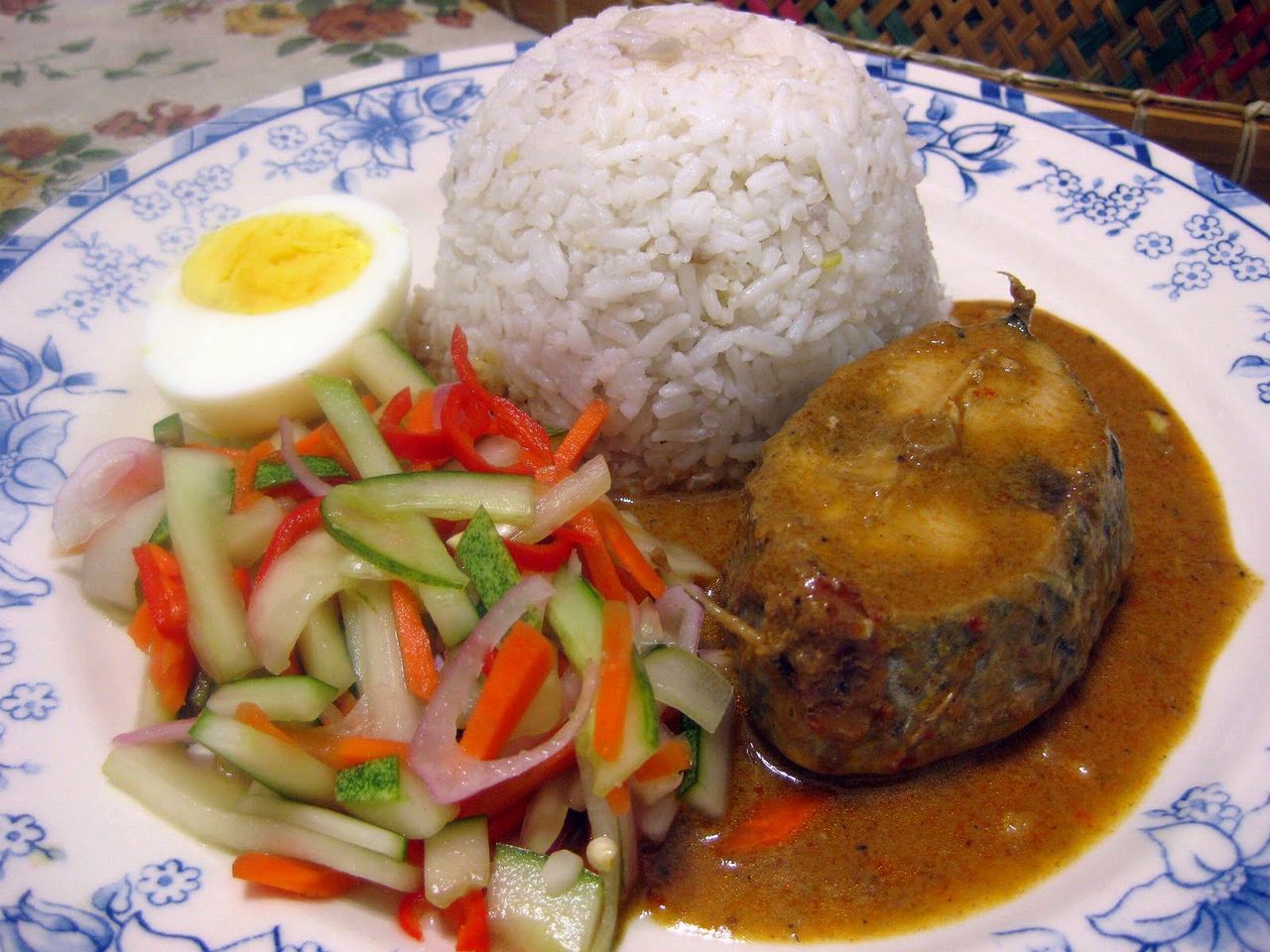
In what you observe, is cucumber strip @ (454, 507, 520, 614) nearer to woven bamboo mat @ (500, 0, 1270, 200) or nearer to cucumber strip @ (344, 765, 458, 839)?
cucumber strip @ (344, 765, 458, 839)

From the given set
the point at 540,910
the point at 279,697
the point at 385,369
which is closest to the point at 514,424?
the point at 385,369

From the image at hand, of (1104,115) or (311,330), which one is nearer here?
(311,330)

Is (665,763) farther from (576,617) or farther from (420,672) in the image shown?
(420,672)

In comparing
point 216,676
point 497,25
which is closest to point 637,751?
point 216,676

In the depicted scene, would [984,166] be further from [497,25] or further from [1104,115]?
[497,25]

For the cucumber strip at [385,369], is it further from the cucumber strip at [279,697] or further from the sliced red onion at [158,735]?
the sliced red onion at [158,735]
